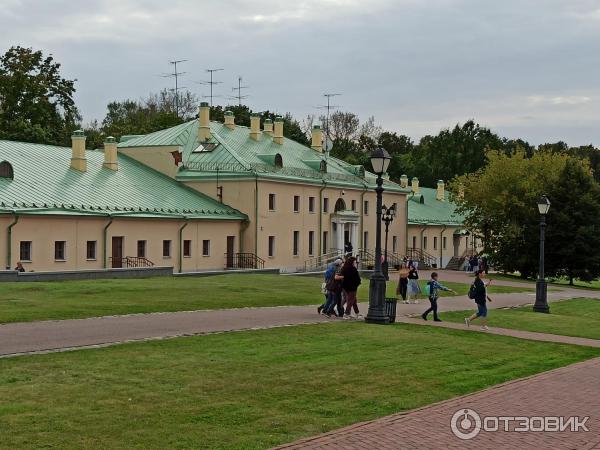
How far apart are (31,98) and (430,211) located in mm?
39508

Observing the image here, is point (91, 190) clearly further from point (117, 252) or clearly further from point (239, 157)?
point (239, 157)

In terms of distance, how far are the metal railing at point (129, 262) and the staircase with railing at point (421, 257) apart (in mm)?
32149

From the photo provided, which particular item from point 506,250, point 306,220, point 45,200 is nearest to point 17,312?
point 45,200

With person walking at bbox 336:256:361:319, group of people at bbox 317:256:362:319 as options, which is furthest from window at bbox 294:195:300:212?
person walking at bbox 336:256:361:319

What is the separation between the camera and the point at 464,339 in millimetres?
20719

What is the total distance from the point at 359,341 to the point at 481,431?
7907 mm

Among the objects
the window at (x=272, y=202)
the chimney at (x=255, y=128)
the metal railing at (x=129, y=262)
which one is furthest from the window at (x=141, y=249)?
the chimney at (x=255, y=128)

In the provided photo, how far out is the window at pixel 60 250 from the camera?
40875 mm

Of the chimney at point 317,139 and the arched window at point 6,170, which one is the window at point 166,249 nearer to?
the arched window at point 6,170

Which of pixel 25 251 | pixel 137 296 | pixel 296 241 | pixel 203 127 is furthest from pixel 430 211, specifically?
pixel 137 296

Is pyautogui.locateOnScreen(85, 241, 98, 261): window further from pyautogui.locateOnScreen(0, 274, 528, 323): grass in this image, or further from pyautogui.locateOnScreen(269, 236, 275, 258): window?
pyautogui.locateOnScreen(269, 236, 275, 258): window

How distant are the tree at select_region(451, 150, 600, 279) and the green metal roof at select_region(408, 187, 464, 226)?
7.23 metres

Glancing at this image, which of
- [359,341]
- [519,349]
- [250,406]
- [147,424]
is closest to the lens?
[147,424]

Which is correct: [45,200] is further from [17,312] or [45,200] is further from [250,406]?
[250,406]
